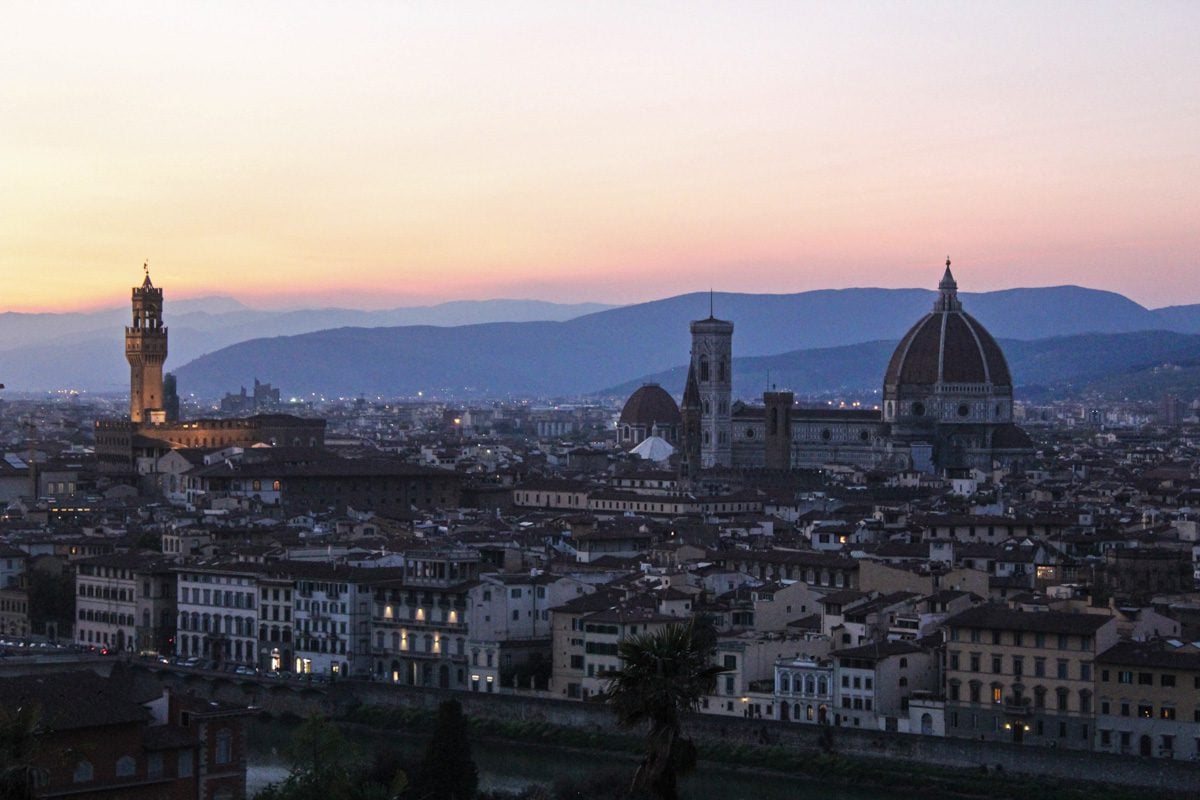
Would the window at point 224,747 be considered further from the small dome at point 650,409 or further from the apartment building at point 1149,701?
the small dome at point 650,409

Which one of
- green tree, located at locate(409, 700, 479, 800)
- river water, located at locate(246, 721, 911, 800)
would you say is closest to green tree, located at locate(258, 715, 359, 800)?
green tree, located at locate(409, 700, 479, 800)

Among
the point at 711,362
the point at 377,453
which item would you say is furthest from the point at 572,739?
the point at 711,362

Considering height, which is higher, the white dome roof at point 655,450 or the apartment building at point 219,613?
the white dome roof at point 655,450

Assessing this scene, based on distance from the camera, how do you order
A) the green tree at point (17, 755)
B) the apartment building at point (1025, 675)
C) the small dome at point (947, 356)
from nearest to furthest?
the green tree at point (17, 755) < the apartment building at point (1025, 675) < the small dome at point (947, 356)

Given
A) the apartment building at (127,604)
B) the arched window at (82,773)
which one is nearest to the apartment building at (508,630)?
the apartment building at (127,604)

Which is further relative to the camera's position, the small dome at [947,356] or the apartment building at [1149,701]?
the small dome at [947,356]

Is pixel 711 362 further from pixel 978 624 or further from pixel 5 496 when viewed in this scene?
pixel 978 624

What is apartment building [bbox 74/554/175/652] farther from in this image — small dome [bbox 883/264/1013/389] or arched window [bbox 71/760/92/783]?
small dome [bbox 883/264/1013/389]
